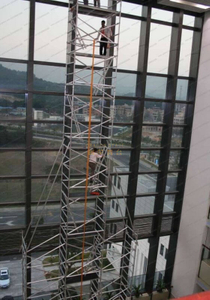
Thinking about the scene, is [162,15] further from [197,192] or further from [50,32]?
A: [197,192]

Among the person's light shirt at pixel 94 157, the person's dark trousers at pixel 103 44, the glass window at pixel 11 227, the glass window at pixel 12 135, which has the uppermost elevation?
the person's dark trousers at pixel 103 44

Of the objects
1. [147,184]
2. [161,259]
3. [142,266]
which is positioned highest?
[147,184]

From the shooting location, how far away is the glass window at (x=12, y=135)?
8242 mm

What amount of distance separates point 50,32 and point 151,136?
452 centimetres

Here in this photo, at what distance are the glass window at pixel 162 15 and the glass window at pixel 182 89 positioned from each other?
2.00 metres

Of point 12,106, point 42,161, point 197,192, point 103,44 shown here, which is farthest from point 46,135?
point 197,192

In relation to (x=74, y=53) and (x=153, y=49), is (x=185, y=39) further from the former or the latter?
(x=74, y=53)

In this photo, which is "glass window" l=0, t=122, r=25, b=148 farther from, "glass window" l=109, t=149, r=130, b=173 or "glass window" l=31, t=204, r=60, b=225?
"glass window" l=109, t=149, r=130, b=173

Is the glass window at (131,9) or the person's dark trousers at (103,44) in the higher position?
the glass window at (131,9)

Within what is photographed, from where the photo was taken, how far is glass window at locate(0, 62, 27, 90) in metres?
7.93

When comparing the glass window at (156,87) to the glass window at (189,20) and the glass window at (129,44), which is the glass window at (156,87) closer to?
the glass window at (129,44)

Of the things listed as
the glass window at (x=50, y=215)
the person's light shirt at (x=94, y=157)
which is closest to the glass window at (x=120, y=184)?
the glass window at (x=50, y=215)

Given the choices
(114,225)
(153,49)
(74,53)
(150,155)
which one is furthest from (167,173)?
(74,53)

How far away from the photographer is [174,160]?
411 inches
